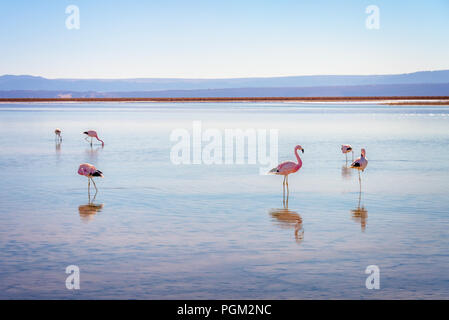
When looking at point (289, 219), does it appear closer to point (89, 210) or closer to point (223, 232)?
point (223, 232)

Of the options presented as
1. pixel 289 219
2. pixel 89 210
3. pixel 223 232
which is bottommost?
pixel 223 232

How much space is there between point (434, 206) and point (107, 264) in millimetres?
6049

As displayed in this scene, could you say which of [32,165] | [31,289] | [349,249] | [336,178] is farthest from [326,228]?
[32,165]

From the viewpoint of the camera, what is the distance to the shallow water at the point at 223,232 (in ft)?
20.4

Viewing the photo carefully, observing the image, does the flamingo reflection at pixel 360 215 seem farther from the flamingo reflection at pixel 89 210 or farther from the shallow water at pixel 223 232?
the flamingo reflection at pixel 89 210

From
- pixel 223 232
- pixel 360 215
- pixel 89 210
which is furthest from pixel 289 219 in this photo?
pixel 89 210

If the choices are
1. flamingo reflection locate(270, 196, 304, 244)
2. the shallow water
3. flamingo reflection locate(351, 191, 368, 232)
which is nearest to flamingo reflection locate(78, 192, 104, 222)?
the shallow water

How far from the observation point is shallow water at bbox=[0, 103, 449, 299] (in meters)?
6.21

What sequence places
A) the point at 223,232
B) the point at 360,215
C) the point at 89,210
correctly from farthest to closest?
the point at 89,210 → the point at 360,215 → the point at 223,232

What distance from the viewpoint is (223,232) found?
8414 mm

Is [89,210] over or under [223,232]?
over

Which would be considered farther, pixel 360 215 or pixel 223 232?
pixel 360 215

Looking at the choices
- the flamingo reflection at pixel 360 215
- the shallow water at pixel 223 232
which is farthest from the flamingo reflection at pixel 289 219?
the flamingo reflection at pixel 360 215
